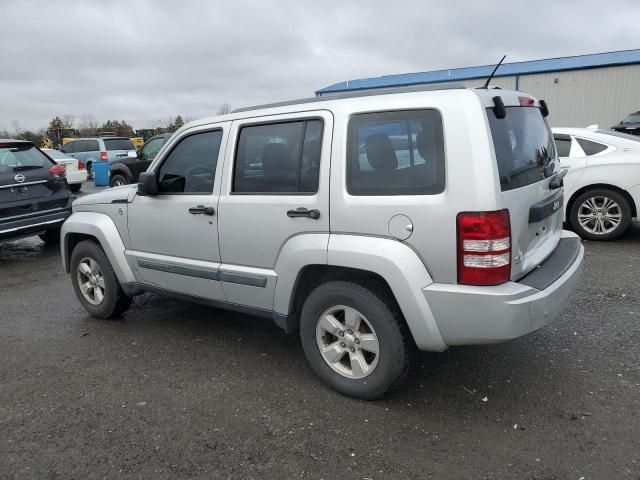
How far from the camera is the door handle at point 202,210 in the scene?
3.65 m

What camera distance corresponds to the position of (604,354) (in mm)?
3684

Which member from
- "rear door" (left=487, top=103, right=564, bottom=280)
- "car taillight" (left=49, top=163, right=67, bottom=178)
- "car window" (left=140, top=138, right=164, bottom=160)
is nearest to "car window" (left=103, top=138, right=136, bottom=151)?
"car window" (left=140, top=138, right=164, bottom=160)

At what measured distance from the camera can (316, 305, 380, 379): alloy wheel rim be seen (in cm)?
309

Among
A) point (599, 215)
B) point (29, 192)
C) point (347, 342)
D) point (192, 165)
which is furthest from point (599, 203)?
point (29, 192)

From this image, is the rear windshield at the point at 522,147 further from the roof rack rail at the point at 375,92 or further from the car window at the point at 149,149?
the car window at the point at 149,149

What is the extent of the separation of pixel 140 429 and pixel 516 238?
2435 mm

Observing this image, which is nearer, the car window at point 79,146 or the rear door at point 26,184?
the rear door at point 26,184

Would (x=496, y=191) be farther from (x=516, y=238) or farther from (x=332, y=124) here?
(x=332, y=124)

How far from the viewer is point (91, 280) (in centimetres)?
482

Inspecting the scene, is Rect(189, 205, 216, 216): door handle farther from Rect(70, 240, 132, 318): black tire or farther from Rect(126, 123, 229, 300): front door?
Rect(70, 240, 132, 318): black tire

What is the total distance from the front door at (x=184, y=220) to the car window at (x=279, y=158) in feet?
0.71

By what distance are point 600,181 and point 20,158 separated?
8.34 m

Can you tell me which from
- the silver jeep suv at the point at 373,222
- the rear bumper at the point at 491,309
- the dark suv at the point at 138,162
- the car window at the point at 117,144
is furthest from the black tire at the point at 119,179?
the rear bumper at the point at 491,309

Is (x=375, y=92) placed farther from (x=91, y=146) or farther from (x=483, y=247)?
(x=91, y=146)
